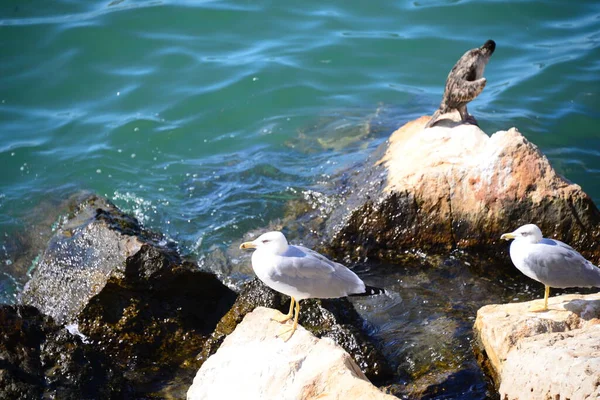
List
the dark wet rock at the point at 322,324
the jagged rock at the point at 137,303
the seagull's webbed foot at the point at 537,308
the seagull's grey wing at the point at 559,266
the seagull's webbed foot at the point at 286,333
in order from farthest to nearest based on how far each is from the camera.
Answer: the jagged rock at the point at 137,303 < the dark wet rock at the point at 322,324 < the seagull's grey wing at the point at 559,266 < the seagull's webbed foot at the point at 537,308 < the seagull's webbed foot at the point at 286,333

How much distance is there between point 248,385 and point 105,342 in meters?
2.13

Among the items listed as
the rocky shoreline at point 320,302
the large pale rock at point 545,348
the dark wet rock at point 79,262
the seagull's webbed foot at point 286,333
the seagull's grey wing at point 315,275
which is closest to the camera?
the large pale rock at point 545,348

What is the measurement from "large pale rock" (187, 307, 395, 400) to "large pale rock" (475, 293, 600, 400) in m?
0.98

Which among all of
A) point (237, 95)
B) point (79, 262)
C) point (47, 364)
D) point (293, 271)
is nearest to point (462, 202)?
point (293, 271)

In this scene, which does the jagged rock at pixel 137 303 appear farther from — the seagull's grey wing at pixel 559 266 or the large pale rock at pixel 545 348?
the seagull's grey wing at pixel 559 266

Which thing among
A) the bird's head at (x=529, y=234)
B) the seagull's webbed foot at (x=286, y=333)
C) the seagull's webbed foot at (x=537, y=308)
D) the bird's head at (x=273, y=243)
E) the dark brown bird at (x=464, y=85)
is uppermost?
the dark brown bird at (x=464, y=85)

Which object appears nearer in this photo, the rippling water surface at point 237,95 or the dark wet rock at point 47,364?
the dark wet rock at point 47,364

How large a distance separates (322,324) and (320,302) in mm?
185

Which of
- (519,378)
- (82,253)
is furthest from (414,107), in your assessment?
(519,378)

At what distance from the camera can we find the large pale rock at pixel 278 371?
418 centimetres

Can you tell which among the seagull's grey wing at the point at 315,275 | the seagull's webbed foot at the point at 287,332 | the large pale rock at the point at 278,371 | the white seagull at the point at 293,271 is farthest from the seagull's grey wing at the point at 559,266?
the seagull's webbed foot at the point at 287,332

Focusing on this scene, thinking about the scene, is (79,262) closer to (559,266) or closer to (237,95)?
(559,266)

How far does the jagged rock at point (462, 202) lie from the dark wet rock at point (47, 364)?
118 inches

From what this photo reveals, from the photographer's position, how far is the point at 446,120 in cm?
802
